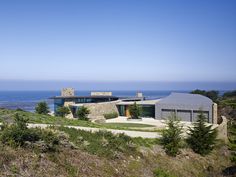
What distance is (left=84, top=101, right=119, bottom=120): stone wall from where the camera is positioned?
37.2m

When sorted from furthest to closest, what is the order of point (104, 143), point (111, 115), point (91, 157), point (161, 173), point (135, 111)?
point (111, 115)
point (135, 111)
point (104, 143)
point (161, 173)
point (91, 157)

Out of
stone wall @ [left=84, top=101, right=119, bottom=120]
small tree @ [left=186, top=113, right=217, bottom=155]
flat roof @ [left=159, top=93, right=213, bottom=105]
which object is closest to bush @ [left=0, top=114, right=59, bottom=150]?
small tree @ [left=186, top=113, right=217, bottom=155]

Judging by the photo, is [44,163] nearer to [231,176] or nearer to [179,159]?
[179,159]

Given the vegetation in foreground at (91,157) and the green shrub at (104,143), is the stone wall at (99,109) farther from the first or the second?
the green shrub at (104,143)

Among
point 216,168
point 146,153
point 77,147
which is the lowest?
point 216,168

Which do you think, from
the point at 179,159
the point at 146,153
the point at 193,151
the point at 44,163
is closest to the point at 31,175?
the point at 44,163

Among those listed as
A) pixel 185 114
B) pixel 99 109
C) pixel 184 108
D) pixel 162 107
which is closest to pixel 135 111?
pixel 162 107

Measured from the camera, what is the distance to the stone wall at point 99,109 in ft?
122

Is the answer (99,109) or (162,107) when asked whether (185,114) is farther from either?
(99,109)

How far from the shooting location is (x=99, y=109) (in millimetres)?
38969

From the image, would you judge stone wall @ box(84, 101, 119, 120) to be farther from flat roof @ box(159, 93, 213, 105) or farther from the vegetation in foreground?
the vegetation in foreground

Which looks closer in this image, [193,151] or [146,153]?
[146,153]

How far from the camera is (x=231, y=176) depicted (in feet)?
52.4

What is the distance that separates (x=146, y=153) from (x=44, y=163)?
7750 millimetres
